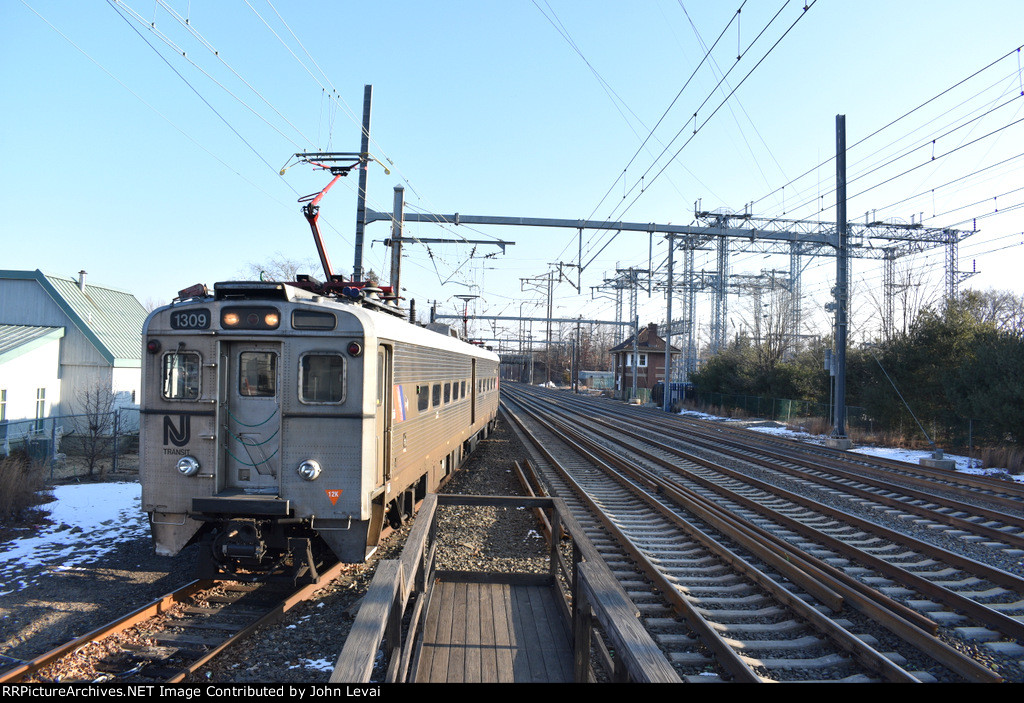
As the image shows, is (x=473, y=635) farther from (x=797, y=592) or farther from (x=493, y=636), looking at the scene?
(x=797, y=592)

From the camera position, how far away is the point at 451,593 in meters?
5.47

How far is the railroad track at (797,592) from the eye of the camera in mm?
4859

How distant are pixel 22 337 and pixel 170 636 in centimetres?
1753

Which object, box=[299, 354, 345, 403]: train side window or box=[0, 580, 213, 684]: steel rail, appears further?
box=[299, 354, 345, 403]: train side window

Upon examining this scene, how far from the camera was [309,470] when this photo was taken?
20.4ft

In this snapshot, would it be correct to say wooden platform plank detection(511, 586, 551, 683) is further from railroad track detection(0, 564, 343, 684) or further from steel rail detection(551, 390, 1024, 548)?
steel rail detection(551, 390, 1024, 548)

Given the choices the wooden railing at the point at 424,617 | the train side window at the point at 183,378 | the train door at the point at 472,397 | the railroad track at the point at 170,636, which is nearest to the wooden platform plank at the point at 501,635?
the wooden railing at the point at 424,617

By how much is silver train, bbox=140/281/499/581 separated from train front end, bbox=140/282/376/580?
0.03 ft

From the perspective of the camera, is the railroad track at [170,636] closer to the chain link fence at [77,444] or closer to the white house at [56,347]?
the chain link fence at [77,444]

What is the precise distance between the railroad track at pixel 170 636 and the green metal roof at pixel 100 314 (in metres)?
15.0

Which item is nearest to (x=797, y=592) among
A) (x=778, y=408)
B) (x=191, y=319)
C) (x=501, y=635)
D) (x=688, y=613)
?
(x=688, y=613)

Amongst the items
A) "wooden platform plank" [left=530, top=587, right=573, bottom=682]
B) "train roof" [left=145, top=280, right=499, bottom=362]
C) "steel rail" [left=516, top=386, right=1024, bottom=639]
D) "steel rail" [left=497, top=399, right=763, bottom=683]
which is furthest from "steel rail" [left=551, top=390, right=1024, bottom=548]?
"train roof" [left=145, top=280, right=499, bottom=362]

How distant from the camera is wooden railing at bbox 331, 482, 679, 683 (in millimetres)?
2709
